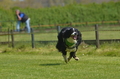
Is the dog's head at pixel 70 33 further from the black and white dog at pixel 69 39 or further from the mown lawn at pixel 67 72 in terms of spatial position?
the mown lawn at pixel 67 72

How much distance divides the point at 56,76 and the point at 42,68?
185cm

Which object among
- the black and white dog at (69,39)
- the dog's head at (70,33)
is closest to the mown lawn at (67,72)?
the black and white dog at (69,39)

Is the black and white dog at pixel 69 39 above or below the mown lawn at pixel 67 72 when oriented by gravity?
above

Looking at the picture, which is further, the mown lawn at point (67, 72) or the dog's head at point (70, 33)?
the dog's head at point (70, 33)

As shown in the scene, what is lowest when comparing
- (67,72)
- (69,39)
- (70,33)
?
(67,72)

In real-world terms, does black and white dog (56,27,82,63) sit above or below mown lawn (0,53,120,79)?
above

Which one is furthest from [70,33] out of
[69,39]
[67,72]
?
[67,72]

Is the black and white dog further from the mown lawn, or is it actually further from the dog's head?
the mown lawn

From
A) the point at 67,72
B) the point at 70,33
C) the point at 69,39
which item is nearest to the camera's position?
the point at 67,72

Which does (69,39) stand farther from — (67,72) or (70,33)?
(67,72)

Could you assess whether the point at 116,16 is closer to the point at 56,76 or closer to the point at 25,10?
the point at 25,10

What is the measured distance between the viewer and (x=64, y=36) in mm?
13352

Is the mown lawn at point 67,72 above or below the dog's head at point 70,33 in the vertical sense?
below

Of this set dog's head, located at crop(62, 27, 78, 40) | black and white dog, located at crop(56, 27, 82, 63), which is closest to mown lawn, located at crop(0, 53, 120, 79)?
black and white dog, located at crop(56, 27, 82, 63)
